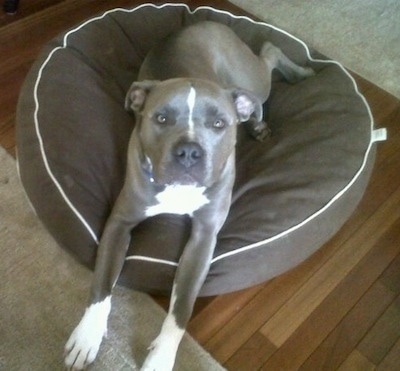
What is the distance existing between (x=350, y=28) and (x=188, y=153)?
8.68ft

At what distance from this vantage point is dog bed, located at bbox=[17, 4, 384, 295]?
2221 millimetres

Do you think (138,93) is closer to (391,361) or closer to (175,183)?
(175,183)

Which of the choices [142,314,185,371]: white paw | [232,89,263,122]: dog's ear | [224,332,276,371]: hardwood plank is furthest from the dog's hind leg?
[142,314,185,371]: white paw

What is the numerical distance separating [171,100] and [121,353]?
963mm

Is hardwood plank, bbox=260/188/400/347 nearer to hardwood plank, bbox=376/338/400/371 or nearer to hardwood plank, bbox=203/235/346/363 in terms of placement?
hardwood plank, bbox=203/235/346/363

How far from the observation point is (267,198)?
238 centimetres

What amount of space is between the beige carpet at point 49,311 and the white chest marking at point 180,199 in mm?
399

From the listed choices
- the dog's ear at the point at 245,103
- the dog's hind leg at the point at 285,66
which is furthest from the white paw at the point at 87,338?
the dog's hind leg at the point at 285,66

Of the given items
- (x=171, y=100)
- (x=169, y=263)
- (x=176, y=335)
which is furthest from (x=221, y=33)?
(x=176, y=335)

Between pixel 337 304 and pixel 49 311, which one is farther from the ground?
pixel 49 311

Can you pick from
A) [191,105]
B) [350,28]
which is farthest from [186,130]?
[350,28]

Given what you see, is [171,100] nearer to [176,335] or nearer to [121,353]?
[176,335]

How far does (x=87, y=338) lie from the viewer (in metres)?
1.99

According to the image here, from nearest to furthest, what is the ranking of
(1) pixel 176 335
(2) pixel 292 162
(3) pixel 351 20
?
(1) pixel 176 335 → (2) pixel 292 162 → (3) pixel 351 20
